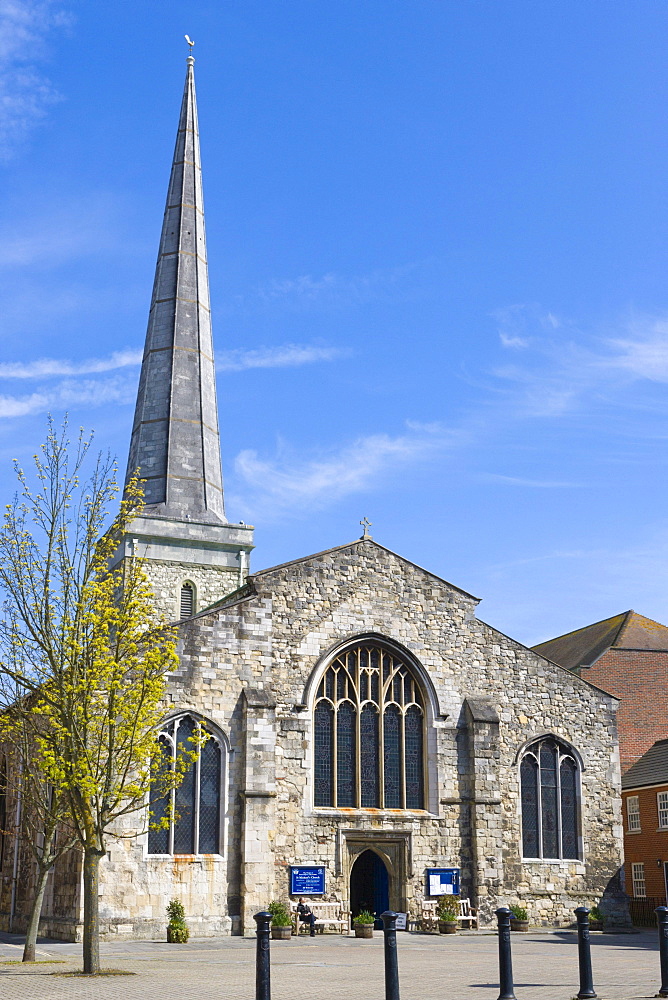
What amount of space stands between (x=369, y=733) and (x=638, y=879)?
1288 centimetres

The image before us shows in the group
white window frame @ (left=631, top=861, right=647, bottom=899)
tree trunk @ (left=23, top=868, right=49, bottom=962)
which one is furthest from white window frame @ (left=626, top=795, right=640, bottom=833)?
tree trunk @ (left=23, top=868, right=49, bottom=962)

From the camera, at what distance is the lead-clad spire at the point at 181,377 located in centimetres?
3653

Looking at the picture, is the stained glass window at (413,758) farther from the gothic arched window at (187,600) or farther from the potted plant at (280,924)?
the gothic arched window at (187,600)

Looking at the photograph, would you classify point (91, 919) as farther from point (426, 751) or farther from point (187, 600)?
point (187, 600)

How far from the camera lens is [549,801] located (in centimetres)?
3111

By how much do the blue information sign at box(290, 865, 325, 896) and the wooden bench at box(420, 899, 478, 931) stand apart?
9.74 ft

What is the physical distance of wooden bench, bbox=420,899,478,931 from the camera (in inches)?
1113

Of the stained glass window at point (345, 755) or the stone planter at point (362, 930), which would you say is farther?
the stained glass window at point (345, 755)

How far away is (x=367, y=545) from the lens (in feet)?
102

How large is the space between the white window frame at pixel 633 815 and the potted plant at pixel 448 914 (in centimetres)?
1008

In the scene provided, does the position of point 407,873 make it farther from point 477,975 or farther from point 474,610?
point 477,975

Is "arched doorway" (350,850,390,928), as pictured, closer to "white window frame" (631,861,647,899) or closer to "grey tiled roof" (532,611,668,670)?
"white window frame" (631,861,647,899)

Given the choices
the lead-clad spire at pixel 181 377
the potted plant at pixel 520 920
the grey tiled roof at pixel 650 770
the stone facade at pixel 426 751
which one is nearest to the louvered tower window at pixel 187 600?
the lead-clad spire at pixel 181 377

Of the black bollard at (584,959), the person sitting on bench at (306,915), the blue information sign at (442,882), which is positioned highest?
the black bollard at (584,959)
